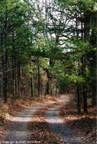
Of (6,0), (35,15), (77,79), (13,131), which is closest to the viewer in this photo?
(13,131)

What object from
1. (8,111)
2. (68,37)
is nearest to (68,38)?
(68,37)

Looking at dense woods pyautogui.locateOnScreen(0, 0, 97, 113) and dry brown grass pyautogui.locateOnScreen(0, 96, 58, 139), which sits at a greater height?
dense woods pyautogui.locateOnScreen(0, 0, 97, 113)

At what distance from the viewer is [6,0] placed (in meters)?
19.3

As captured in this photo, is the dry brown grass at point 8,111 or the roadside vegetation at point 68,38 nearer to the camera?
the dry brown grass at point 8,111

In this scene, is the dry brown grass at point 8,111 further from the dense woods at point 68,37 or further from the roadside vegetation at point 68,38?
the dense woods at point 68,37

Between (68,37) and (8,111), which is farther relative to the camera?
(8,111)

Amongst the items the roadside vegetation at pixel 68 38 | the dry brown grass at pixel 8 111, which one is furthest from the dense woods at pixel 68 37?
the dry brown grass at pixel 8 111

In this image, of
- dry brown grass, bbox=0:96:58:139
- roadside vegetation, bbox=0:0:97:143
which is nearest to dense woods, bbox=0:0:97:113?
roadside vegetation, bbox=0:0:97:143

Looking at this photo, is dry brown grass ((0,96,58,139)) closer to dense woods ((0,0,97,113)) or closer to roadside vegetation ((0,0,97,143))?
roadside vegetation ((0,0,97,143))

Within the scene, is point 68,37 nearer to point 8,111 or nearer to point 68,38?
point 68,38

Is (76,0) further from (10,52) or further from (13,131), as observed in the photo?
(10,52)

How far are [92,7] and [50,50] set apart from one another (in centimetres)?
476

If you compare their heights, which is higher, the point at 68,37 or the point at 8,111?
the point at 68,37

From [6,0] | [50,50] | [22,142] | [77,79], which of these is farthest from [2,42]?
[22,142]
